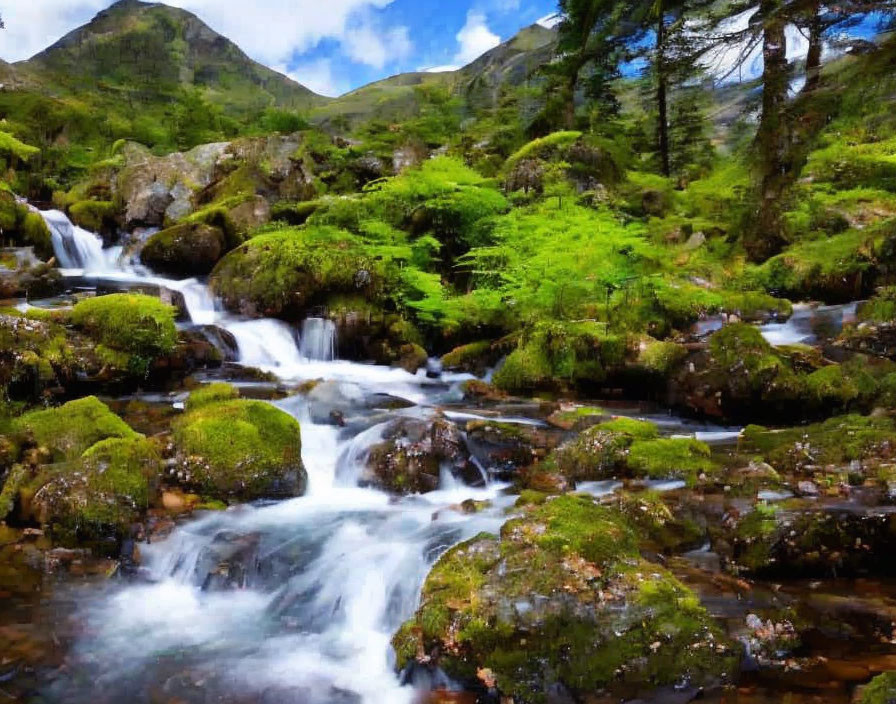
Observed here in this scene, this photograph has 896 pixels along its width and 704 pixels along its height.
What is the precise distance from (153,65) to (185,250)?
73483mm

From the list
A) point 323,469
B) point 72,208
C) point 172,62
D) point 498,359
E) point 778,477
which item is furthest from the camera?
point 172,62

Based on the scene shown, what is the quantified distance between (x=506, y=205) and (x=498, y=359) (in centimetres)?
499

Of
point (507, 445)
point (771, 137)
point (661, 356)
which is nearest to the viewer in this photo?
point (507, 445)

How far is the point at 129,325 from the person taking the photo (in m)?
10.3

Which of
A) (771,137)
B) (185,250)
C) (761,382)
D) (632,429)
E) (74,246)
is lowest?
(632,429)

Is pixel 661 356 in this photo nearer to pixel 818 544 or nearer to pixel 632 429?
pixel 632 429

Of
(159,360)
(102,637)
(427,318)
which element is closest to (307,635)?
(102,637)

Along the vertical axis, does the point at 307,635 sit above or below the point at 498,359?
below

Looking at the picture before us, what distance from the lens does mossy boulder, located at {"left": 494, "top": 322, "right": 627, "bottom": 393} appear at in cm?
1098

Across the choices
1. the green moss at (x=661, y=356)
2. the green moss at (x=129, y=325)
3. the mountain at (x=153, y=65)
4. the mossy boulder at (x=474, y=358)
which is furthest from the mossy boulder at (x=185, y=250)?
the mountain at (x=153, y=65)

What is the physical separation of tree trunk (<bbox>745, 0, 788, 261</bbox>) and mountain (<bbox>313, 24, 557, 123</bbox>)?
A: 11.9 metres

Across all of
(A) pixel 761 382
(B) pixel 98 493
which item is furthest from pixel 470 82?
(B) pixel 98 493

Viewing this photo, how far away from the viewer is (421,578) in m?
Answer: 5.48

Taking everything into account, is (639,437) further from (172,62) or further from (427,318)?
(172,62)
